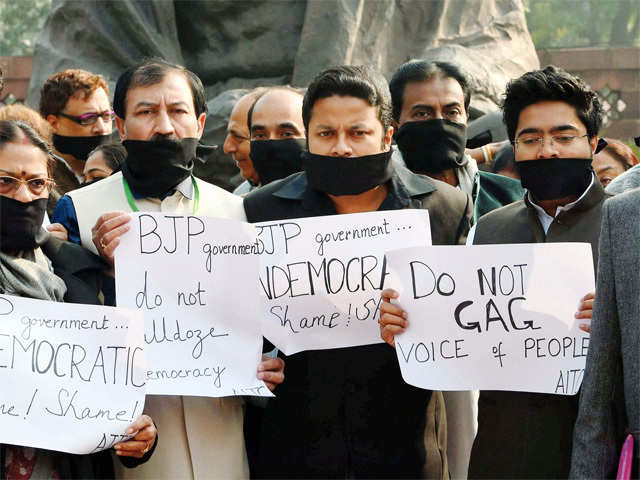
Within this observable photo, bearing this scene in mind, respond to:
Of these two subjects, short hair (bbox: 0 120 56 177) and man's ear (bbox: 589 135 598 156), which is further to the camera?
man's ear (bbox: 589 135 598 156)

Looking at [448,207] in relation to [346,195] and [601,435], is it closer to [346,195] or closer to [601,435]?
[346,195]

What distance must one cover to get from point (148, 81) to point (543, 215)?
1.53m

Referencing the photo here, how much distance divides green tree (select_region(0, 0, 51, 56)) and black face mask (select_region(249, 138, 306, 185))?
21.0m

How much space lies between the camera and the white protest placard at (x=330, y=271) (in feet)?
11.4

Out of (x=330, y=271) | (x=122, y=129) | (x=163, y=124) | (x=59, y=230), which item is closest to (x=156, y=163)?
(x=163, y=124)

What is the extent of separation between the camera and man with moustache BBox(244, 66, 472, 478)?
342cm

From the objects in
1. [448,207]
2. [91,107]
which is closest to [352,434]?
[448,207]

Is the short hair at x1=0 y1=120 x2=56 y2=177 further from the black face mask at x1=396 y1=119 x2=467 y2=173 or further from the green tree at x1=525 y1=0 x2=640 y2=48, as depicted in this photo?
the green tree at x1=525 y1=0 x2=640 y2=48

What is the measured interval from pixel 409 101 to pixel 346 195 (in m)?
1.03

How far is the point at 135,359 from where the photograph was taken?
3.20 metres

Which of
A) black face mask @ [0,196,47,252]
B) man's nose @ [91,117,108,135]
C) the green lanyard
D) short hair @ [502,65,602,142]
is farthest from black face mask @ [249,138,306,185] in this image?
man's nose @ [91,117,108,135]

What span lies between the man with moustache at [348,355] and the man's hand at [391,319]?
0.19 meters

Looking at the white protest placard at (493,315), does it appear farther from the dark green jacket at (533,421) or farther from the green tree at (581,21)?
the green tree at (581,21)

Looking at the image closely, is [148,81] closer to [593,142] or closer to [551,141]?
[551,141]
